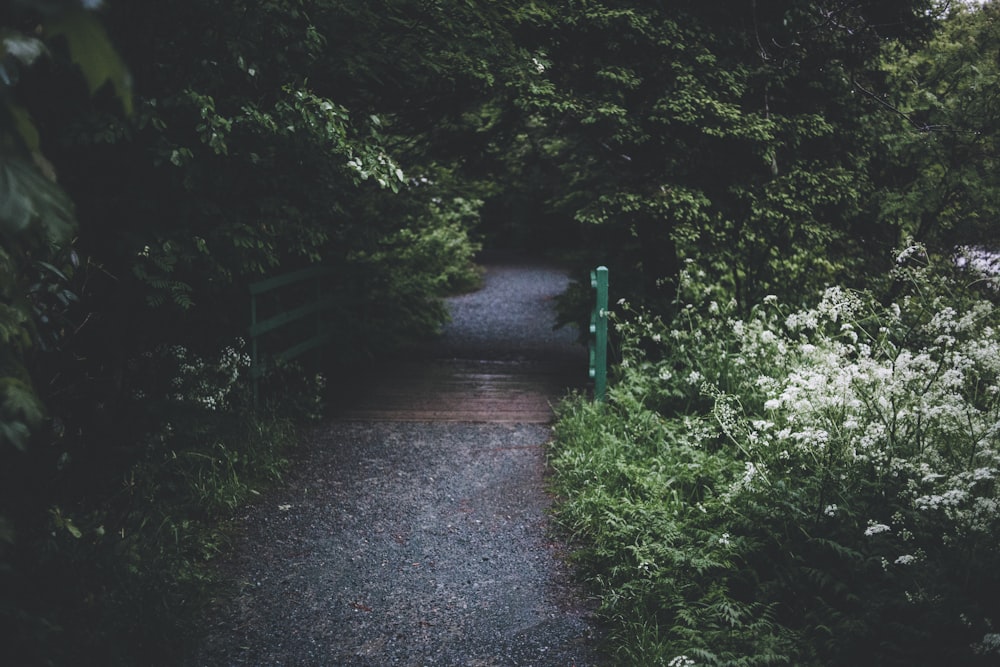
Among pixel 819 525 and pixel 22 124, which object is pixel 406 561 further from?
pixel 22 124

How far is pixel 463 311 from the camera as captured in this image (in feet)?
53.4

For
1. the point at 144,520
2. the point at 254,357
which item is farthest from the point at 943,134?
the point at 144,520

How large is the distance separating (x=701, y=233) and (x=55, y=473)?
6.40 meters

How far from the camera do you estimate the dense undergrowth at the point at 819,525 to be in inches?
123

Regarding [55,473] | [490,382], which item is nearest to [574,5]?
[490,382]

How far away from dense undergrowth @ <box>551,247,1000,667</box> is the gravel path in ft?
1.16

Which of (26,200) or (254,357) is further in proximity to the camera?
(254,357)

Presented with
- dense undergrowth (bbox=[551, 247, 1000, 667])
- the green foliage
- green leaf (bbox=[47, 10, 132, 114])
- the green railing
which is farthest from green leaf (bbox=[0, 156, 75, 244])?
the green foliage

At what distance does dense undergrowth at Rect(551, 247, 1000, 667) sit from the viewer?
3113 millimetres

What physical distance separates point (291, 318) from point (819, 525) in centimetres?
560

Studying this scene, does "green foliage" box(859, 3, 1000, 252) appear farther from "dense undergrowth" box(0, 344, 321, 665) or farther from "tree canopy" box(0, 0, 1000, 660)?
"dense undergrowth" box(0, 344, 321, 665)

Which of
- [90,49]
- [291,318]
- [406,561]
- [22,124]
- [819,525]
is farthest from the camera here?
[291,318]

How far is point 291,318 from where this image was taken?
304 inches

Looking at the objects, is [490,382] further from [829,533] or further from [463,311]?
[463,311]
